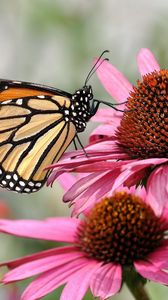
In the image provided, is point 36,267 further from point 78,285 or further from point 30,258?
point 78,285

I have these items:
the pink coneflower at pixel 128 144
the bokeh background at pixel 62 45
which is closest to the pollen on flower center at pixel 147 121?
the pink coneflower at pixel 128 144

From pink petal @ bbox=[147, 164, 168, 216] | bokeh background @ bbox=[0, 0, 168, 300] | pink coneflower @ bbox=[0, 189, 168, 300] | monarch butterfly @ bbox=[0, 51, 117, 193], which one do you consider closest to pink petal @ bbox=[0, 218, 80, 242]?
pink coneflower @ bbox=[0, 189, 168, 300]

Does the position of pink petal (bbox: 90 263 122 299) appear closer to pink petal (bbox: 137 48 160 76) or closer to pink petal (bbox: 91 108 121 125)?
pink petal (bbox: 91 108 121 125)

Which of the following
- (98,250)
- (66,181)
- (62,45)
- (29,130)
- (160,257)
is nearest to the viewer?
(160,257)

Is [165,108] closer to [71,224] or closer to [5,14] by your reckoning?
[71,224]

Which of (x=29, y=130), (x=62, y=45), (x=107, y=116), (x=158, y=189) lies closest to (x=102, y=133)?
(x=107, y=116)

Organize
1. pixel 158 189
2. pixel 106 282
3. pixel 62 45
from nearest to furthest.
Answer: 1. pixel 158 189
2. pixel 106 282
3. pixel 62 45

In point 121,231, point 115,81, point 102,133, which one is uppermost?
point 115,81
